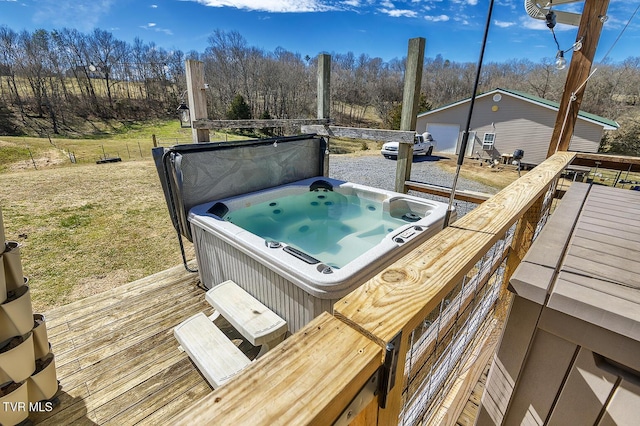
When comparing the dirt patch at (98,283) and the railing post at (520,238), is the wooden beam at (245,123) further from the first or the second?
the railing post at (520,238)

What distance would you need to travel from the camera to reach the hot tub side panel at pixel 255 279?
2066mm

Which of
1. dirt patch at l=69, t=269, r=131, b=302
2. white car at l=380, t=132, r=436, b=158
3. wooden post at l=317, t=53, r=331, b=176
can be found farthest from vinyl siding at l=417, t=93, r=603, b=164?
dirt patch at l=69, t=269, r=131, b=302

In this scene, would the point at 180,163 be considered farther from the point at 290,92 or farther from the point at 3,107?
the point at 3,107

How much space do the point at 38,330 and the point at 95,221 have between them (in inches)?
197

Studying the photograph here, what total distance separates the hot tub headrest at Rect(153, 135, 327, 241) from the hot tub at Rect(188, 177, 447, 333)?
140 mm

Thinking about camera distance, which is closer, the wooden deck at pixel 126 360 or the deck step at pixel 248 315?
the wooden deck at pixel 126 360

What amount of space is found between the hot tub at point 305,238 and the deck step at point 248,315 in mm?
78

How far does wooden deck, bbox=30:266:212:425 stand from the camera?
1805 mm

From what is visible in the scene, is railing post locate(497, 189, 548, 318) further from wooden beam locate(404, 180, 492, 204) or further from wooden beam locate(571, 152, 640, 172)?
wooden beam locate(571, 152, 640, 172)

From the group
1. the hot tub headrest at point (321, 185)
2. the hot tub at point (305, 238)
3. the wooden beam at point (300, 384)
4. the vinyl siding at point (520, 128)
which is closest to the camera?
the wooden beam at point (300, 384)

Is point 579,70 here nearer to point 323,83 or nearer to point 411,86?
point 411,86

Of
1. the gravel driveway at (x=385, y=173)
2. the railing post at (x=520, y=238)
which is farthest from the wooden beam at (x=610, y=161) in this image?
the gravel driveway at (x=385, y=173)

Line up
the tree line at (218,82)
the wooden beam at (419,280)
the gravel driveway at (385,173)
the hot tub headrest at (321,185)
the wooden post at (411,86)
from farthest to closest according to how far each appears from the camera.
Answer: the tree line at (218,82), the gravel driveway at (385,173), the hot tub headrest at (321,185), the wooden post at (411,86), the wooden beam at (419,280)

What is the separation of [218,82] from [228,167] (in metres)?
25.9
